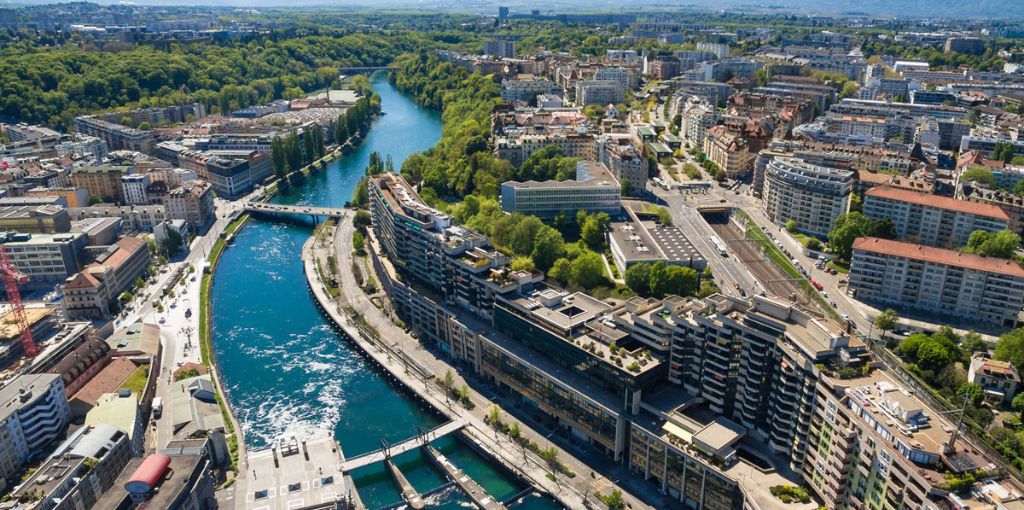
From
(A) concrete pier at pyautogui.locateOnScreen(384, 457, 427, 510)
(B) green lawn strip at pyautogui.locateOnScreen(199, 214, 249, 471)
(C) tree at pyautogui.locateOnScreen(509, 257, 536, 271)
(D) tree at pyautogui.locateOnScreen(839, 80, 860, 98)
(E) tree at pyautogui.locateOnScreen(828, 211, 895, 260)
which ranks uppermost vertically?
(D) tree at pyautogui.locateOnScreen(839, 80, 860, 98)

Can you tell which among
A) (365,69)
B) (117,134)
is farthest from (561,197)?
(365,69)

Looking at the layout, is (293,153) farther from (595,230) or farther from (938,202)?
(938,202)

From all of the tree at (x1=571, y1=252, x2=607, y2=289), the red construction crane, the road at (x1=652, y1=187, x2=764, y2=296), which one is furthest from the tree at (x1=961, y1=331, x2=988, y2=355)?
the red construction crane

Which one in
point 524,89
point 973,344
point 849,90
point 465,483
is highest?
point 524,89

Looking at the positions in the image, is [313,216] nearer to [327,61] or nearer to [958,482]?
[958,482]

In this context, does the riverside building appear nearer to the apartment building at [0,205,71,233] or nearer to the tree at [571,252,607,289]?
the tree at [571,252,607,289]

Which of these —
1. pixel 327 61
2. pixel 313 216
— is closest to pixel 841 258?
pixel 313 216
